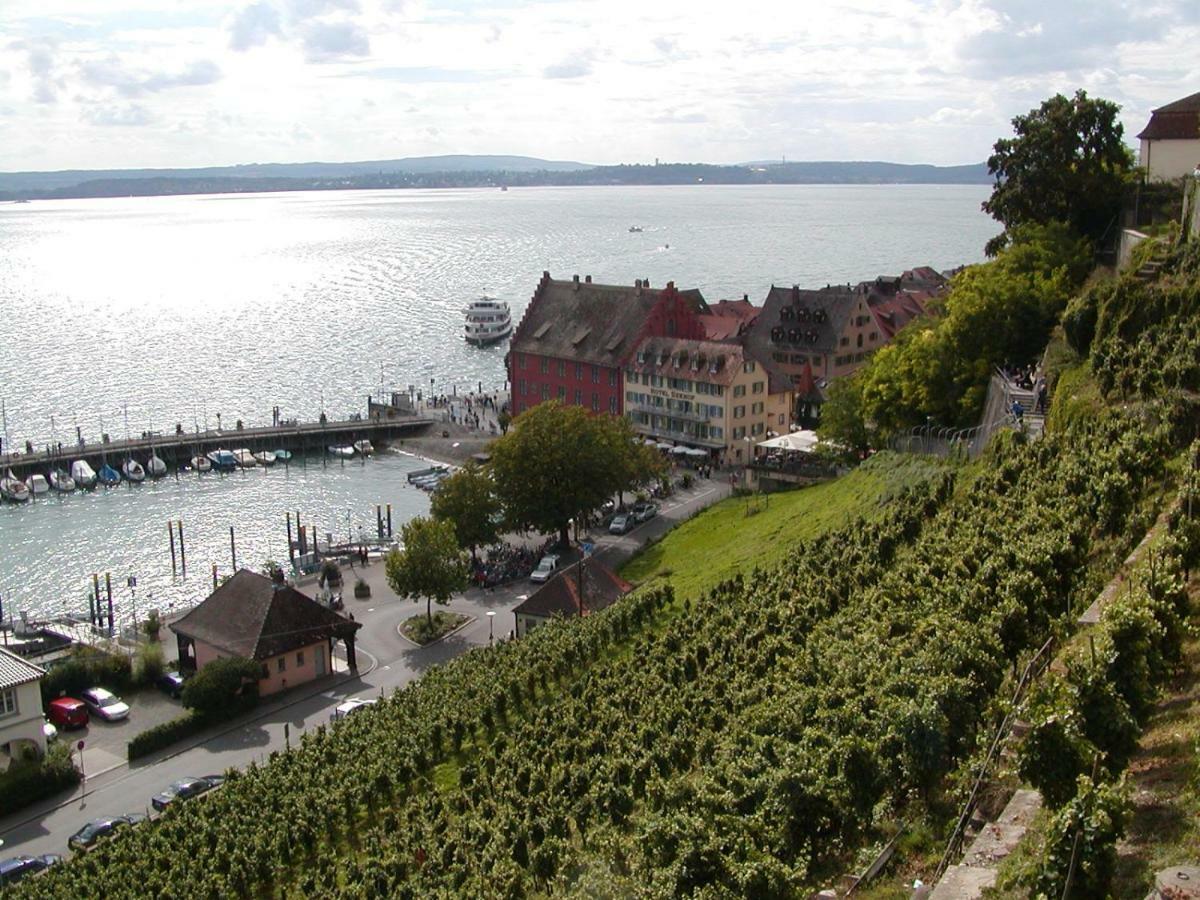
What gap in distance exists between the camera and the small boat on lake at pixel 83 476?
263 feet

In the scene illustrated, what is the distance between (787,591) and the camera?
34.8 metres

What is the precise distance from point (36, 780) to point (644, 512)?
108ft

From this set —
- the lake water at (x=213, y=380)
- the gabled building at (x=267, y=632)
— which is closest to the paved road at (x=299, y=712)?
the gabled building at (x=267, y=632)

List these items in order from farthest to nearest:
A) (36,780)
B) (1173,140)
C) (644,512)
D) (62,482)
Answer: (62,482), (644,512), (1173,140), (36,780)

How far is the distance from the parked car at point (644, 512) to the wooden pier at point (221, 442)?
34218mm

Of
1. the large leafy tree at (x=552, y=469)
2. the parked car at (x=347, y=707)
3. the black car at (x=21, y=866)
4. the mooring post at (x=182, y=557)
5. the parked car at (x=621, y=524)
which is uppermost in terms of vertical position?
the large leafy tree at (x=552, y=469)

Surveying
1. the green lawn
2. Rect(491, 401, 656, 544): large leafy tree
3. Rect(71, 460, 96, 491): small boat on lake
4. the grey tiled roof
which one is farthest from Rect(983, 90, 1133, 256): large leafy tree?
Rect(71, 460, 96, 491): small boat on lake

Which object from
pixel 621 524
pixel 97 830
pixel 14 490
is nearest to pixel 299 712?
pixel 97 830

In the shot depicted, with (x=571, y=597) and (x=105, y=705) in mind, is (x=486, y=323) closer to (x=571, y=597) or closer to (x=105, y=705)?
(x=571, y=597)

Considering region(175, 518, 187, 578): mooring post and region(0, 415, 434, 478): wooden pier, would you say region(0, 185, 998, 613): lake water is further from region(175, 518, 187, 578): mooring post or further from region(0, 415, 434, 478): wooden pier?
region(0, 415, 434, 478): wooden pier

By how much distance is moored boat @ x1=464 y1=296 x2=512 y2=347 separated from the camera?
135m

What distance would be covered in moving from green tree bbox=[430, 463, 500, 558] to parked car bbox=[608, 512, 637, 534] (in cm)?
629

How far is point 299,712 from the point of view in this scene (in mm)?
41625

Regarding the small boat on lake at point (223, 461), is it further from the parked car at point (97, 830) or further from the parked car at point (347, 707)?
the parked car at point (97, 830)
